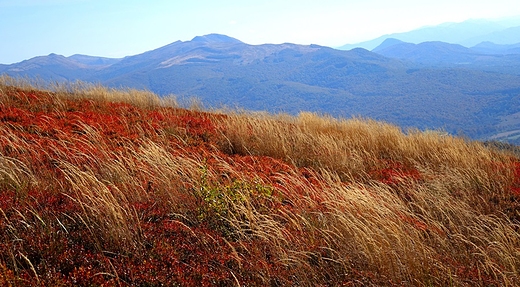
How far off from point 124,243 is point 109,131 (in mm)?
5106

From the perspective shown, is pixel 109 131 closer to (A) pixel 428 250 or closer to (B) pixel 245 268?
(B) pixel 245 268

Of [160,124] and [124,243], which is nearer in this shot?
[124,243]

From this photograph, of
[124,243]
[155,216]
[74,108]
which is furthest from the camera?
[74,108]

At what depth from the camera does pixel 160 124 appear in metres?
9.24

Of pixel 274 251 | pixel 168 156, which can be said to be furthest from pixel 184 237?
pixel 168 156

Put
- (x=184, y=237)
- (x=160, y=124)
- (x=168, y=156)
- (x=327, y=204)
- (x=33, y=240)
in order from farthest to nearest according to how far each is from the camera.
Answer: (x=160, y=124) < (x=168, y=156) < (x=327, y=204) < (x=184, y=237) < (x=33, y=240)

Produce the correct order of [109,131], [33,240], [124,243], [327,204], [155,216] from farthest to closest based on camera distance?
[109,131] < [327,204] < [155,216] < [124,243] < [33,240]

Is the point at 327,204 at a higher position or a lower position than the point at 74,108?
lower

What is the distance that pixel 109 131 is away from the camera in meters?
7.69

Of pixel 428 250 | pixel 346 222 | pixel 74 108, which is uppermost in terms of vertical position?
pixel 74 108

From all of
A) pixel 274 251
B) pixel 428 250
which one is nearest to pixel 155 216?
pixel 274 251

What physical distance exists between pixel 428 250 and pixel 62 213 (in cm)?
384

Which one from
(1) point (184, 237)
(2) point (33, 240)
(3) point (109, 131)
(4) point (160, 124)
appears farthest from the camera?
(4) point (160, 124)

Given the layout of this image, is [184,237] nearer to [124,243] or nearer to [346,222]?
[124,243]
